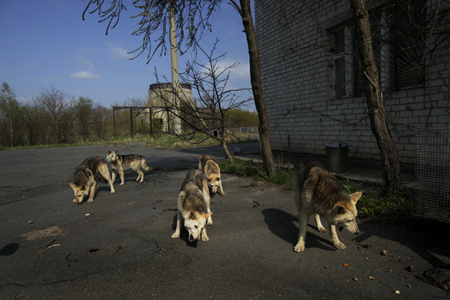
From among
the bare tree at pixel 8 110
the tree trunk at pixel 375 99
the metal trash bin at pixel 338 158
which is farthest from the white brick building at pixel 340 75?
the bare tree at pixel 8 110

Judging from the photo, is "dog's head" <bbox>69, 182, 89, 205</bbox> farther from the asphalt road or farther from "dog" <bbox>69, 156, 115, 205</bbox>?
the asphalt road

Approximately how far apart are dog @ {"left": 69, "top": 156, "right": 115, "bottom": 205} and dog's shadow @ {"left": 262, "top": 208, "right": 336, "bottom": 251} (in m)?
4.48

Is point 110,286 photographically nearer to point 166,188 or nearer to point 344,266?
point 344,266

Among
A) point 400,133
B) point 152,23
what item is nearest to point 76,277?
point 152,23

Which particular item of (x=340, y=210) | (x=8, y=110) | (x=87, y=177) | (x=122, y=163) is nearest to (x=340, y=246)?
(x=340, y=210)

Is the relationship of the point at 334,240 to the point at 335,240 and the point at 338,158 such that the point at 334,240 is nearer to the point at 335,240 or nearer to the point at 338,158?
the point at 335,240

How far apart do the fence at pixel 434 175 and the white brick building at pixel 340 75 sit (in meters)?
1.75

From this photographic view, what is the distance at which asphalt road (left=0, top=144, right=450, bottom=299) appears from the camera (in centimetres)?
261

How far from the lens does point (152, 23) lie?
710 centimetres

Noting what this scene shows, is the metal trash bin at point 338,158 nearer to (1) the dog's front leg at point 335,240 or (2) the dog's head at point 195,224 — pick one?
(1) the dog's front leg at point 335,240

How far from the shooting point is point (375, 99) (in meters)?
4.80

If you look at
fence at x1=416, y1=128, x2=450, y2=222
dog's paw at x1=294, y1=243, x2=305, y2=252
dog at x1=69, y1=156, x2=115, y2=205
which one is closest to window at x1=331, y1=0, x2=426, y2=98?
fence at x1=416, y1=128, x2=450, y2=222

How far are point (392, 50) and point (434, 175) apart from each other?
190 inches

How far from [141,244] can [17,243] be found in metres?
2.06
